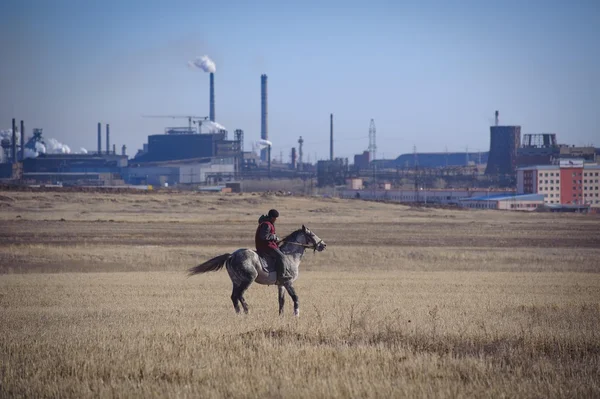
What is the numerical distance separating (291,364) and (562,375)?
3462mm

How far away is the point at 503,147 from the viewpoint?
548 feet

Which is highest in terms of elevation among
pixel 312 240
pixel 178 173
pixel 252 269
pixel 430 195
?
pixel 178 173

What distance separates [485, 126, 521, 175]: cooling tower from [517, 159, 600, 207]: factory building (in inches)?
1705

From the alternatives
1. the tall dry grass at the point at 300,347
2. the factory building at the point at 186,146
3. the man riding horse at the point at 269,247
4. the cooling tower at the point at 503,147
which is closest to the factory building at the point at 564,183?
the cooling tower at the point at 503,147

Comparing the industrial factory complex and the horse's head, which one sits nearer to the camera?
the horse's head

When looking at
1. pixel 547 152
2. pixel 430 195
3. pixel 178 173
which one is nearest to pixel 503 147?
pixel 547 152

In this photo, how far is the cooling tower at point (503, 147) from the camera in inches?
6427

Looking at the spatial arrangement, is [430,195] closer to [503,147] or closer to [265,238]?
[503,147]

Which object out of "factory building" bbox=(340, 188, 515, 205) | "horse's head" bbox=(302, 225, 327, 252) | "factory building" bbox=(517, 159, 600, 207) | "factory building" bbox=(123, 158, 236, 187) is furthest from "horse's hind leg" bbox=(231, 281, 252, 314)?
"factory building" bbox=(123, 158, 236, 187)

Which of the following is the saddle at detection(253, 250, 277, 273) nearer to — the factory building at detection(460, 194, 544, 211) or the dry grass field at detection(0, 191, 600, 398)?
the dry grass field at detection(0, 191, 600, 398)

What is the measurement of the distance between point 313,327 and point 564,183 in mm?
110869

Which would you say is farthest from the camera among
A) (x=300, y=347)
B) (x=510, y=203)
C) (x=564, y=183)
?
(x=564, y=183)

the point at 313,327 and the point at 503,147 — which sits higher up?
the point at 503,147

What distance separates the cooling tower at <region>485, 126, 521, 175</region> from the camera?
6427 inches
